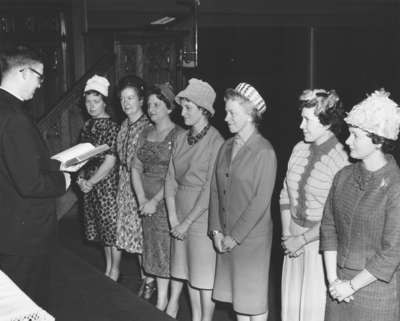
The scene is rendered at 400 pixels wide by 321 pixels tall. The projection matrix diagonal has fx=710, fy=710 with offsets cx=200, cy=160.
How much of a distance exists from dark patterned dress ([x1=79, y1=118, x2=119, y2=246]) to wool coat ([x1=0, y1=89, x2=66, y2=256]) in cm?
142

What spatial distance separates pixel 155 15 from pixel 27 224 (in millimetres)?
4998

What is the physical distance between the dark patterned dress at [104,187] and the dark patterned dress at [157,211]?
38cm

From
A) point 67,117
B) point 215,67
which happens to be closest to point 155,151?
point 67,117

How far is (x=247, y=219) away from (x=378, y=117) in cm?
100

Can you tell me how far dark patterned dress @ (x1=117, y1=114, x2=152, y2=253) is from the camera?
4.61m

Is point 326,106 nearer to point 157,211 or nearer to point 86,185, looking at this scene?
point 157,211

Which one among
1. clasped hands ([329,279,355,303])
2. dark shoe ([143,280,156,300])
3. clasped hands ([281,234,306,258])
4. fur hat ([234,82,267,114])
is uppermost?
fur hat ([234,82,267,114])

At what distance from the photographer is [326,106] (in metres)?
3.44

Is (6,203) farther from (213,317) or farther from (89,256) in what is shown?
(89,256)

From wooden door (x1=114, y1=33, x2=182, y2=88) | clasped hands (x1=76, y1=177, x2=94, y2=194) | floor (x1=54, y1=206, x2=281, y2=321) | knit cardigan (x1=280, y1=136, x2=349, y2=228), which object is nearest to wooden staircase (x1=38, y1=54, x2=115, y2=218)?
wooden door (x1=114, y1=33, x2=182, y2=88)

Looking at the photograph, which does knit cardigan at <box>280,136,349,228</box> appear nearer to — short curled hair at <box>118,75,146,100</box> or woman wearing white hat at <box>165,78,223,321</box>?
woman wearing white hat at <box>165,78,223,321</box>

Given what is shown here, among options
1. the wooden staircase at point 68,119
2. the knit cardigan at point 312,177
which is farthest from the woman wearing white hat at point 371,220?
the wooden staircase at point 68,119

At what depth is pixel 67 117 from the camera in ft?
20.7

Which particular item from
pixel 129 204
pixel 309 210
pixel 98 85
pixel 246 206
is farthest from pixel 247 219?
pixel 98 85
